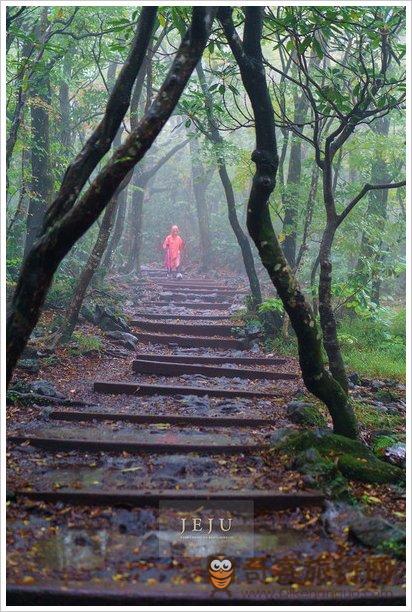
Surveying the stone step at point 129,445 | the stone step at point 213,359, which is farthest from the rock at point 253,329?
the stone step at point 129,445

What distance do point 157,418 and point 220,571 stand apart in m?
2.95

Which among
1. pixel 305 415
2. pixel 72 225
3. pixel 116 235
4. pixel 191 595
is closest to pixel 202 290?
pixel 116 235

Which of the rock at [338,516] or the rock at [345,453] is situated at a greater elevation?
the rock at [345,453]

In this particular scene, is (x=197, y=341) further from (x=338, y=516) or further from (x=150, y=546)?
(x=150, y=546)

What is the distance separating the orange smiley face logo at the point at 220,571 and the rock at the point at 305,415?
2.99 meters

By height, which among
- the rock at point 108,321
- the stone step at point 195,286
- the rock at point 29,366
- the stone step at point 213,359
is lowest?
the stone step at point 213,359

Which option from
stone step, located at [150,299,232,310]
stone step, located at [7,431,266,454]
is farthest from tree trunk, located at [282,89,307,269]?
stone step, located at [7,431,266,454]

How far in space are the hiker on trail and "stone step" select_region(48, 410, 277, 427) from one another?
12.9m

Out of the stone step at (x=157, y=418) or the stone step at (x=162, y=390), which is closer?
the stone step at (x=157, y=418)

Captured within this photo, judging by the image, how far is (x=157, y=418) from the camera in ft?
20.8

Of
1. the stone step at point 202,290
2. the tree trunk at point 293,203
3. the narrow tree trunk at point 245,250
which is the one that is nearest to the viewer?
the tree trunk at point 293,203

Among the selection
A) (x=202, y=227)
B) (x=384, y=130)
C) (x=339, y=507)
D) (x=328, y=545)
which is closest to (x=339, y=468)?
(x=339, y=507)

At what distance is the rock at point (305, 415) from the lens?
6402mm

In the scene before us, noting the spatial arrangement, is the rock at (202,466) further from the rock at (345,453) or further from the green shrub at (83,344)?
the green shrub at (83,344)
